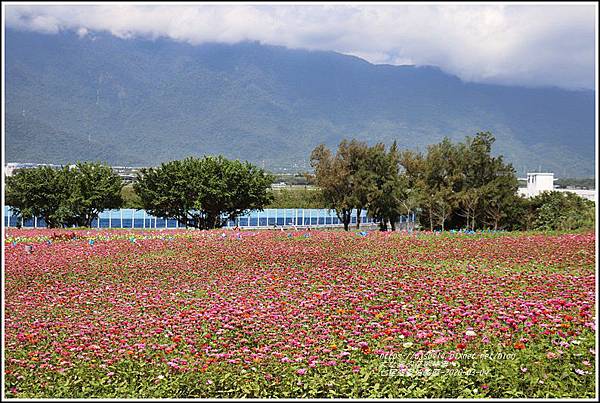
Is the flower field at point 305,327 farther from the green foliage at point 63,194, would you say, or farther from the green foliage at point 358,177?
the green foliage at point 63,194

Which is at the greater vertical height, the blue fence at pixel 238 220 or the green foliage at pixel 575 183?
the green foliage at pixel 575 183

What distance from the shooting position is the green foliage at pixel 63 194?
35.9 meters

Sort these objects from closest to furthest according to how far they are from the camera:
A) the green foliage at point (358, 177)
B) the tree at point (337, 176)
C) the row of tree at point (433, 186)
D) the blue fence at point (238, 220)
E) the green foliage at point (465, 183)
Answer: the tree at point (337, 176) < the green foliage at point (358, 177) < the row of tree at point (433, 186) < the green foliage at point (465, 183) < the blue fence at point (238, 220)

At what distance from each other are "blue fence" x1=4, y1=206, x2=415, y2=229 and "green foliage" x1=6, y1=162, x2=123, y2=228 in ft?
10.2

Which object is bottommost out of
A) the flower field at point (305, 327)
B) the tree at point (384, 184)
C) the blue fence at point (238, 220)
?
the blue fence at point (238, 220)

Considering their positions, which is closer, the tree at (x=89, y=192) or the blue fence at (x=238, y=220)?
the tree at (x=89, y=192)

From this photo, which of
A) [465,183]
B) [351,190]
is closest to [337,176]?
[351,190]

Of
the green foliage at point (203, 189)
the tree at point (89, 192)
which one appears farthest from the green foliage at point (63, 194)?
the green foliage at point (203, 189)

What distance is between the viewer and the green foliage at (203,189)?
32.4 meters

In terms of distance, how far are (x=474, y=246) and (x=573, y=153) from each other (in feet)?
642

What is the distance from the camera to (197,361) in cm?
549

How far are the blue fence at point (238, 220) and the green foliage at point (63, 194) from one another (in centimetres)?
311

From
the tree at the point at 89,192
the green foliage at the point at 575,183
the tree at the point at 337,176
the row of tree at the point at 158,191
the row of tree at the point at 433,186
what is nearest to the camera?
the tree at the point at 337,176

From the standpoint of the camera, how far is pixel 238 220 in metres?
49.8
